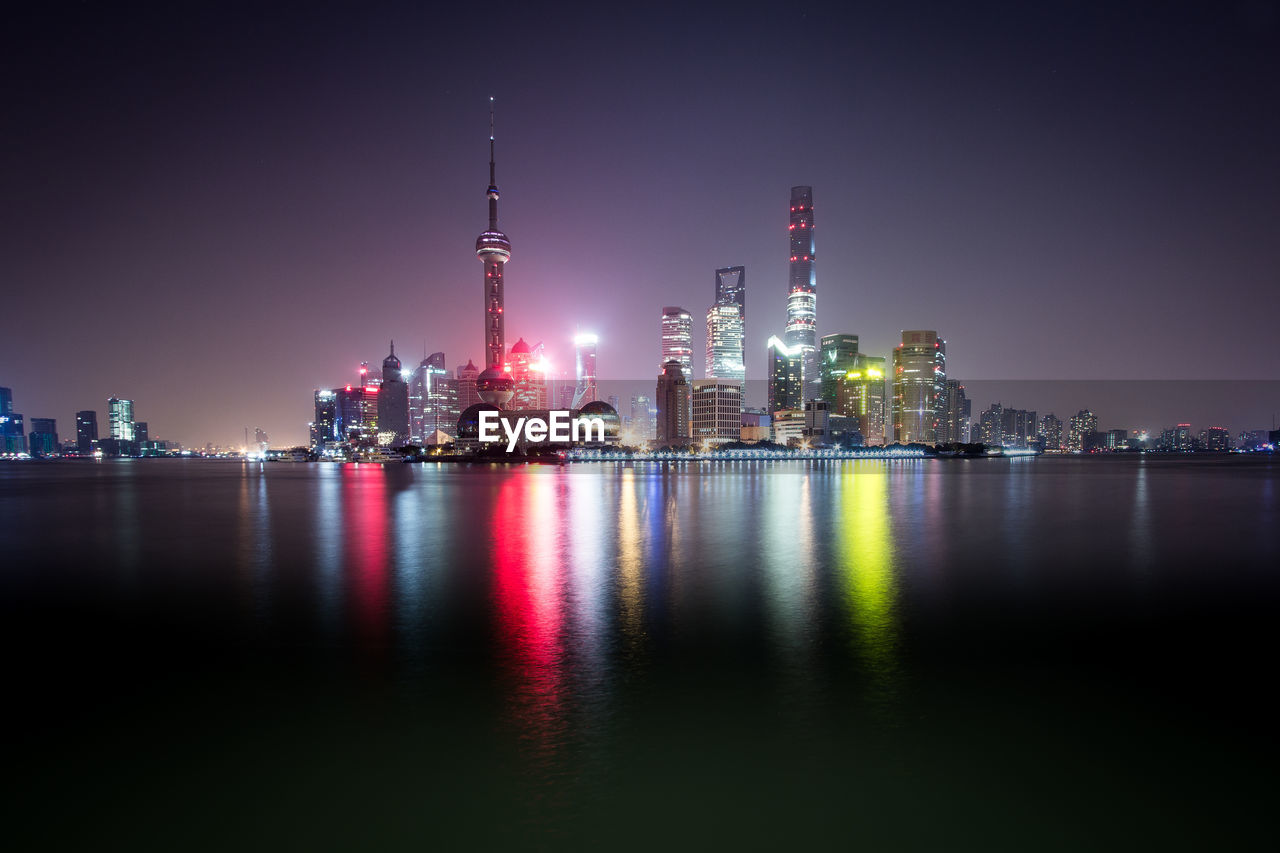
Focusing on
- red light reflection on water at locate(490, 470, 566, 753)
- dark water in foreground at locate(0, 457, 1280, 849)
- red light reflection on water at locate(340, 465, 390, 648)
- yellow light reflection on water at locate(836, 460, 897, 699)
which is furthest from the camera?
red light reflection on water at locate(340, 465, 390, 648)

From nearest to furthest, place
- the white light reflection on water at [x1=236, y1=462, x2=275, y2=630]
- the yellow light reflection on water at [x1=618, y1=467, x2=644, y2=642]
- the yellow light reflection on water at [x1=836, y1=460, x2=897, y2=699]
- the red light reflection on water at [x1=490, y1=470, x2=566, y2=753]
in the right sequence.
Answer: the red light reflection on water at [x1=490, y1=470, x2=566, y2=753]
the yellow light reflection on water at [x1=836, y1=460, x2=897, y2=699]
the yellow light reflection on water at [x1=618, y1=467, x2=644, y2=642]
the white light reflection on water at [x1=236, y1=462, x2=275, y2=630]

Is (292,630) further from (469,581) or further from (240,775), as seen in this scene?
(240,775)

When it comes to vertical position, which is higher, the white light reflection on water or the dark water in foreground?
the dark water in foreground

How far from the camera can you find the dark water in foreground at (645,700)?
811 cm

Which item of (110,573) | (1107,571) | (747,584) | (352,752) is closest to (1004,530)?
(1107,571)

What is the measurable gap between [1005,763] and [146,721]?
13623mm

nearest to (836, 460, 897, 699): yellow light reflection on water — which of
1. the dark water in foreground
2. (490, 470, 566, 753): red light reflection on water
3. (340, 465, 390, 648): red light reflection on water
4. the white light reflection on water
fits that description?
the dark water in foreground

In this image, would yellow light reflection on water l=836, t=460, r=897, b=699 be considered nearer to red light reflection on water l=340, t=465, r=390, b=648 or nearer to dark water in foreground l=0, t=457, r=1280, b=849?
dark water in foreground l=0, t=457, r=1280, b=849

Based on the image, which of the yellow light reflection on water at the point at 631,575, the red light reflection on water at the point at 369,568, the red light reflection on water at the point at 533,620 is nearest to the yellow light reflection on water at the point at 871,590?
the yellow light reflection on water at the point at 631,575

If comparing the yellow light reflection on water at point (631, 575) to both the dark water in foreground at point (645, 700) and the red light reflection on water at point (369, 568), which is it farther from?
the red light reflection on water at point (369, 568)

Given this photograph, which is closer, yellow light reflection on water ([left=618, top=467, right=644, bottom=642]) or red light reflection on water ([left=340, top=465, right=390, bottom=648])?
yellow light reflection on water ([left=618, top=467, right=644, bottom=642])

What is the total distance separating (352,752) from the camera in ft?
32.3

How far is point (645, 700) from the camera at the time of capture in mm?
11836

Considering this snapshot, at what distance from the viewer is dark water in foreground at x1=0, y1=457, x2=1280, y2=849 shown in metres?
8.11
